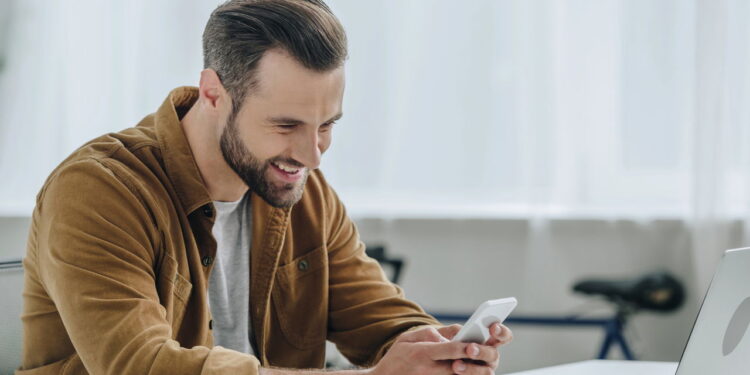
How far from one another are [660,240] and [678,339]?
0.35 m

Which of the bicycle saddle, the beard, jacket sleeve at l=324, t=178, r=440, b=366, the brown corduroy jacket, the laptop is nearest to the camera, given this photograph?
the laptop

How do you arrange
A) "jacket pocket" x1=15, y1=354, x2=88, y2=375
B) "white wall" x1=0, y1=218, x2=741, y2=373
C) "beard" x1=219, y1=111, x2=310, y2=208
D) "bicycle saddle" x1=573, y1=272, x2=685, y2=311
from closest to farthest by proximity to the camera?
"jacket pocket" x1=15, y1=354, x2=88, y2=375 < "beard" x1=219, y1=111, x2=310, y2=208 < "bicycle saddle" x1=573, y1=272, x2=685, y2=311 < "white wall" x1=0, y1=218, x2=741, y2=373

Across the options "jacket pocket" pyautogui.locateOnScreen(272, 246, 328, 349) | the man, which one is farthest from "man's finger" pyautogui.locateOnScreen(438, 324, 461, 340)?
"jacket pocket" pyautogui.locateOnScreen(272, 246, 328, 349)

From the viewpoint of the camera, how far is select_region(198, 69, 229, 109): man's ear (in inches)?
56.1

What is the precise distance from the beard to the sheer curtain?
5.20ft

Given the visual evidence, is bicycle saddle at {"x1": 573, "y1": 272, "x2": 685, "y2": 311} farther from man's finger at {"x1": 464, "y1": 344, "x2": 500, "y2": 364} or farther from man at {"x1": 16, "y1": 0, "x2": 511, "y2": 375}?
man's finger at {"x1": 464, "y1": 344, "x2": 500, "y2": 364}

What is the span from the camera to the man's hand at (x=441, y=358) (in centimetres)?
121

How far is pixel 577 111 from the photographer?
2934 mm

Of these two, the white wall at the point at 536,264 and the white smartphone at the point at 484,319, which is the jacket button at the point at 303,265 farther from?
the white wall at the point at 536,264

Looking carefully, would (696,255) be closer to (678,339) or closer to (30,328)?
(678,339)

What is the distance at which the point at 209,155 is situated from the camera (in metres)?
1.46

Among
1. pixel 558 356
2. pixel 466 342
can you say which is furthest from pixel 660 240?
pixel 466 342

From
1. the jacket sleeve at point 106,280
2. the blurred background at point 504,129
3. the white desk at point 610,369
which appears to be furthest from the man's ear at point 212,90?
the blurred background at point 504,129

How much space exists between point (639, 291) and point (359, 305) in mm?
1437
